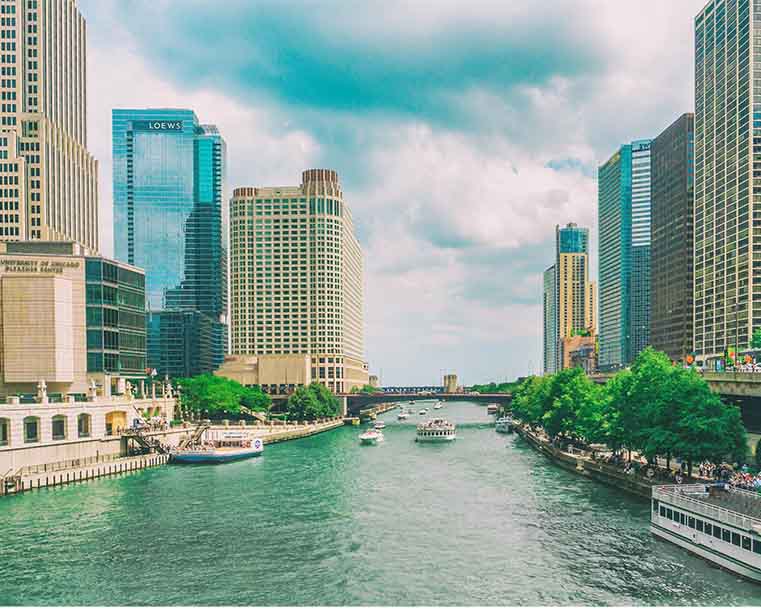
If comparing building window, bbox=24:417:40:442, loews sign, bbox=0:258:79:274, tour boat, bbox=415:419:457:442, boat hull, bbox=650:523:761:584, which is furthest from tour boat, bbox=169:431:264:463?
boat hull, bbox=650:523:761:584

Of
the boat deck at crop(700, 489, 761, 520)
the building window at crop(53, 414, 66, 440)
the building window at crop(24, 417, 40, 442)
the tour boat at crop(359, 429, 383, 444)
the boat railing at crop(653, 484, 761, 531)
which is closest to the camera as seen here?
the boat railing at crop(653, 484, 761, 531)

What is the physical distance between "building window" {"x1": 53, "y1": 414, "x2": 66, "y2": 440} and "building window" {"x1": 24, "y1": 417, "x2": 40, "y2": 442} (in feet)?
13.7

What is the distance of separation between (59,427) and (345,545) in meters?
69.2

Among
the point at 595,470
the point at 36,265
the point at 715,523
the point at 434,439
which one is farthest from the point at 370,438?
the point at 715,523

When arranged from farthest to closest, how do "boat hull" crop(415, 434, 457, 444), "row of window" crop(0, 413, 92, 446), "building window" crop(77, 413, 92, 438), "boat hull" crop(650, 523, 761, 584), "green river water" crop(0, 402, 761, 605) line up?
"boat hull" crop(415, 434, 457, 444)
"building window" crop(77, 413, 92, 438)
"row of window" crop(0, 413, 92, 446)
"boat hull" crop(650, 523, 761, 584)
"green river water" crop(0, 402, 761, 605)

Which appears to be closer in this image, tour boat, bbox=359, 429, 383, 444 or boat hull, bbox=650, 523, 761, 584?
boat hull, bbox=650, 523, 761, 584

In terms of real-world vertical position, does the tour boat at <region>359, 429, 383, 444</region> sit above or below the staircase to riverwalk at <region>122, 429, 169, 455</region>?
below

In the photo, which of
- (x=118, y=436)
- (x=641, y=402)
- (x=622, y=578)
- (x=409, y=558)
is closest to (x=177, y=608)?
(x=409, y=558)

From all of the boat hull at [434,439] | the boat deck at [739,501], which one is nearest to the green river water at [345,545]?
the boat deck at [739,501]

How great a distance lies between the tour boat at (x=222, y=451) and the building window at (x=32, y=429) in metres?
27.8

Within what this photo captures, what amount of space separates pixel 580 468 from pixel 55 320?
9169cm

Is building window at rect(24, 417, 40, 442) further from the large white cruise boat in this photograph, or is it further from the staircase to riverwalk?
the large white cruise boat

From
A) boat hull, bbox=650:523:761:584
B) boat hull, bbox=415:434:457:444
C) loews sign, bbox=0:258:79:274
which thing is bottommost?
boat hull, bbox=415:434:457:444

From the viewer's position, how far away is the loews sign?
5348 inches
